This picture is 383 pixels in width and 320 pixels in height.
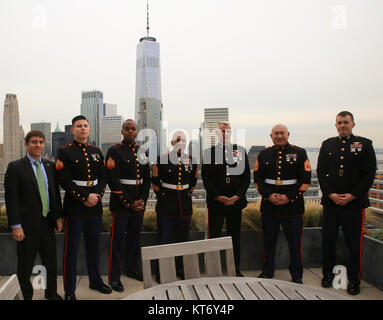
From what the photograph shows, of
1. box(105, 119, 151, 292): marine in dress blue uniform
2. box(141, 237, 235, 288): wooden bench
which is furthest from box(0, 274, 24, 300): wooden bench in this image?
box(105, 119, 151, 292): marine in dress blue uniform

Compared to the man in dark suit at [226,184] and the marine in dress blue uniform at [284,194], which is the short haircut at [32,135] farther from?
the marine in dress blue uniform at [284,194]

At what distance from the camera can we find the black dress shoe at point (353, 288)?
3.01 metres

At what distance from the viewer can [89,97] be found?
5.12 meters

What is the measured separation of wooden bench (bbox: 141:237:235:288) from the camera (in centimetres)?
165

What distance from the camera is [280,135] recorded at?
3246 mm

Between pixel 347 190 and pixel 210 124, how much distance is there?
5.30 feet

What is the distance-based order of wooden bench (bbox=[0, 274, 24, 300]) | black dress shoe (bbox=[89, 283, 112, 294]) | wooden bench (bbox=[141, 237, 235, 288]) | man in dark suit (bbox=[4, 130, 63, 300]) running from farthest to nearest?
black dress shoe (bbox=[89, 283, 112, 294])
man in dark suit (bbox=[4, 130, 63, 300])
wooden bench (bbox=[141, 237, 235, 288])
wooden bench (bbox=[0, 274, 24, 300])

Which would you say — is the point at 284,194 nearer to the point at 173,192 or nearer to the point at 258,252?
the point at 258,252

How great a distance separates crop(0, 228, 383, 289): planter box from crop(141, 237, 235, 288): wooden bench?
6.08 feet

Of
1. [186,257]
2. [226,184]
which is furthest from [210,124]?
[186,257]

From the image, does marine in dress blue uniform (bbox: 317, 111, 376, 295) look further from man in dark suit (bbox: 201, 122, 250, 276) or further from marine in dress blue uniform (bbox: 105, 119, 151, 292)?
marine in dress blue uniform (bbox: 105, 119, 151, 292)
